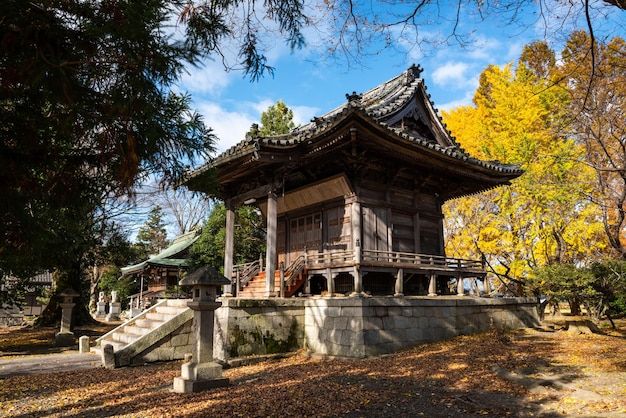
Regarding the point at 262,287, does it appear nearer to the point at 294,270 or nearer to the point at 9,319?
the point at 294,270

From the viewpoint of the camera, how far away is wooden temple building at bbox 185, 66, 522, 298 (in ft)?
37.9

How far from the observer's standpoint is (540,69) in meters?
23.7

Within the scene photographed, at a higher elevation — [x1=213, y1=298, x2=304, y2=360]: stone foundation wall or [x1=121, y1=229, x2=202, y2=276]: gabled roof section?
[x1=121, y1=229, x2=202, y2=276]: gabled roof section

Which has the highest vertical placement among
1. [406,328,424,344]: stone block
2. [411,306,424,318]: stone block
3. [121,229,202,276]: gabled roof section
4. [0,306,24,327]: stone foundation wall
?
[121,229,202,276]: gabled roof section

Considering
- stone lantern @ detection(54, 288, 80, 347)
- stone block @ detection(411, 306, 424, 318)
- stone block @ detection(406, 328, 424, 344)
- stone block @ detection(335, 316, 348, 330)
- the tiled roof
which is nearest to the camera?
stone block @ detection(335, 316, 348, 330)

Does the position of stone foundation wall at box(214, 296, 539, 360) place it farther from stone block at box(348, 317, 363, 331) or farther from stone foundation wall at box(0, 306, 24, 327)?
stone foundation wall at box(0, 306, 24, 327)

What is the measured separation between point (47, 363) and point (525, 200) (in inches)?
715

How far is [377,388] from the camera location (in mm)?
7109

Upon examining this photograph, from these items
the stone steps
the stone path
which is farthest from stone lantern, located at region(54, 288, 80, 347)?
the stone steps

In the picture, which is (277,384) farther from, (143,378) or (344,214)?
(344,214)

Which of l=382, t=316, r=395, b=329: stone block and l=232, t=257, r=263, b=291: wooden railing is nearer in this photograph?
l=382, t=316, r=395, b=329: stone block

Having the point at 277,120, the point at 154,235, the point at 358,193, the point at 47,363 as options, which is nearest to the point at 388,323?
the point at 358,193

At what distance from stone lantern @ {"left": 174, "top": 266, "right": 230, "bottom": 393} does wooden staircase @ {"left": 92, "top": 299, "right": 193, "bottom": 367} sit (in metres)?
2.97

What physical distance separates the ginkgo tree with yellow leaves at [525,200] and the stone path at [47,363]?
13.3 m
